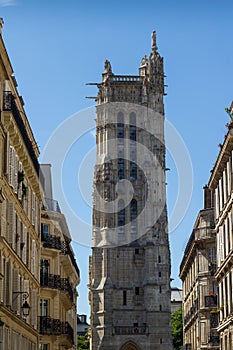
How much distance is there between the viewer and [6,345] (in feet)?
107

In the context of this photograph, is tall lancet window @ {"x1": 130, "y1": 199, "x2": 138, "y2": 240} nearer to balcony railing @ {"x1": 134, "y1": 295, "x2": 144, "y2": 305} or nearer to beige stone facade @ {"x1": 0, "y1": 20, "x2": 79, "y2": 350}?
balcony railing @ {"x1": 134, "y1": 295, "x2": 144, "y2": 305}

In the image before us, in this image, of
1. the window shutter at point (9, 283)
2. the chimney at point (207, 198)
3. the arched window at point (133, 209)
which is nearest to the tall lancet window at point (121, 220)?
the arched window at point (133, 209)

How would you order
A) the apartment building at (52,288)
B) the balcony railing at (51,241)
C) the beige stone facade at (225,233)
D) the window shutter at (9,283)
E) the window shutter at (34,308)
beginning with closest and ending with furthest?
the window shutter at (9,283) < the beige stone facade at (225,233) < the window shutter at (34,308) < the apartment building at (52,288) < the balcony railing at (51,241)

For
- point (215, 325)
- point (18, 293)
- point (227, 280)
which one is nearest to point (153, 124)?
point (215, 325)

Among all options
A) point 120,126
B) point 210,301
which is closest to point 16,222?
point 210,301

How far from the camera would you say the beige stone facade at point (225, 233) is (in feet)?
132

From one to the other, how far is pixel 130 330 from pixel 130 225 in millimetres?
14780

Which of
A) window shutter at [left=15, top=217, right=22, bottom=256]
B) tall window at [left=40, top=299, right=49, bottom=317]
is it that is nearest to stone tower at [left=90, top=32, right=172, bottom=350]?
tall window at [left=40, top=299, right=49, bottom=317]

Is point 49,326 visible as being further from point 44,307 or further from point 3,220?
point 3,220

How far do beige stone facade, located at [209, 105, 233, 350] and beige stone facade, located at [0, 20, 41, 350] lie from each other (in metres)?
9.58

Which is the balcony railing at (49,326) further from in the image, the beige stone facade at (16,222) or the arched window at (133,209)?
the arched window at (133,209)

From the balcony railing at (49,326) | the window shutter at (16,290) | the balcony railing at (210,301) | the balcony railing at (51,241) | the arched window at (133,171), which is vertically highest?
the arched window at (133,171)

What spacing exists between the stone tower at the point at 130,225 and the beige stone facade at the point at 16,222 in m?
72.0

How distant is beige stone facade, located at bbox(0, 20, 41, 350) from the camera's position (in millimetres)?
31906
